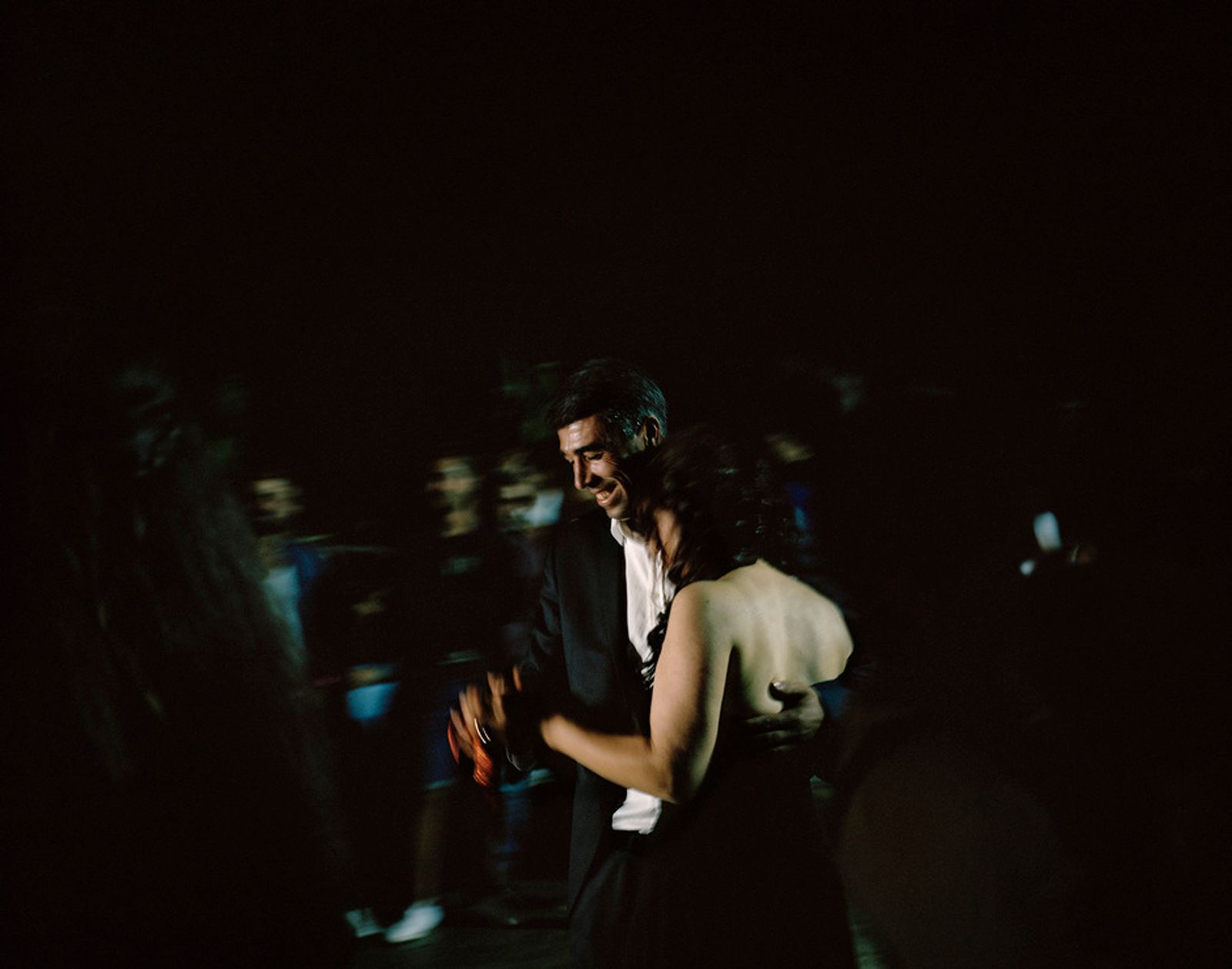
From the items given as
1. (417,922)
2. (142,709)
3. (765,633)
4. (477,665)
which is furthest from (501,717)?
(142,709)

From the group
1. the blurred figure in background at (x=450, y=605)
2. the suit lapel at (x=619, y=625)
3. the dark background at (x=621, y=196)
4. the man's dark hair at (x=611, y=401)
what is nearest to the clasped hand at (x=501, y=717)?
the suit lapel at (x=619, y=625)

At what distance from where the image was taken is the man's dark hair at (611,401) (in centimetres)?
204

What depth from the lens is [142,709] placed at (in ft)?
7.59

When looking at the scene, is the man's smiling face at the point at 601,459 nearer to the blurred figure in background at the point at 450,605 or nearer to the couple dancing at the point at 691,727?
the couple dancing at the point at 691,727

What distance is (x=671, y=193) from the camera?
240cm

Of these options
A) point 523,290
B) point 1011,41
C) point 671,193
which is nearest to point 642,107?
point 671,193

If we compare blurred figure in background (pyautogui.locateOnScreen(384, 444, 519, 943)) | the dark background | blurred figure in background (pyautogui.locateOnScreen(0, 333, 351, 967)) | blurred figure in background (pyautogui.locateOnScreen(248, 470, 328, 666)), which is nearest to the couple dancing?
blurred figure in background (pyautogui.locateOnScreen(384, 444, 519, 943))

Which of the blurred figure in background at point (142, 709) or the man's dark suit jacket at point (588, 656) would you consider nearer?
the man's dark suit jacket at point (588, 656)

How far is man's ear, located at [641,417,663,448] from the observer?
2.06 m

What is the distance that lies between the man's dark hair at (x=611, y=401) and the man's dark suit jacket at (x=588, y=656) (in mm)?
274

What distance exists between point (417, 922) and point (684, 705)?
1520 mm

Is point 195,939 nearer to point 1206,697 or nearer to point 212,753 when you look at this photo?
point 212,753

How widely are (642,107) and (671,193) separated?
0.90ft

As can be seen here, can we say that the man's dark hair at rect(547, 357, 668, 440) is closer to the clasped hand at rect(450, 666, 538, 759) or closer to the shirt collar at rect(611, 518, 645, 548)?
the shirt collar at rect(611, 518, 645, 548)
